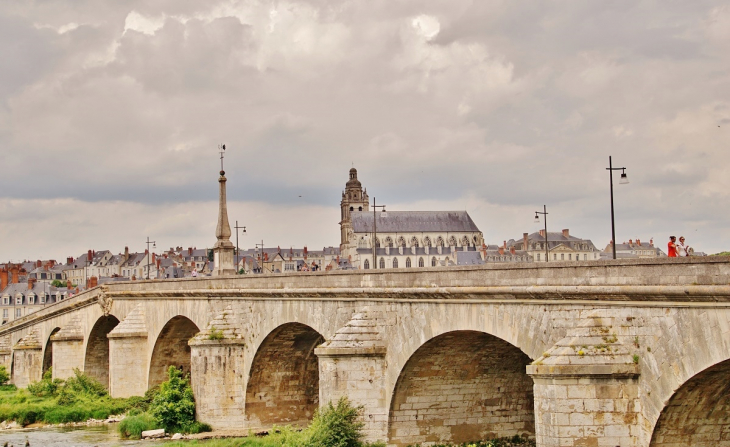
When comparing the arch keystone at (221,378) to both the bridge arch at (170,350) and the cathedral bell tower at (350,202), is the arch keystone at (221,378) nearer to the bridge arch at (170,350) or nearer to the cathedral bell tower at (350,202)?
the bridge arch at (170,350)

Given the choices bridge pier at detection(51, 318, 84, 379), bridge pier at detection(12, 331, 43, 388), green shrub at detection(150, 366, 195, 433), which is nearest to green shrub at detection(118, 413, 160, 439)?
green shrub at detection(150, 366, 195, 433)

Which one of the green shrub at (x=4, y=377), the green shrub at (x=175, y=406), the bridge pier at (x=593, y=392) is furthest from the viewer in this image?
the green shrub at (x=4, y=377)

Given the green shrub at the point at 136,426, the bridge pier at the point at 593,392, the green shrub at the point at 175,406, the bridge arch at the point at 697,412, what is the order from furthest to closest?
the green shrub at the point at 136,426, the green shrub at the point at 175,406, the bridge pier at the point at 593,392, the bridge arch at the point at 697,412

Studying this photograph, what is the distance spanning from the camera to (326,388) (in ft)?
69.3

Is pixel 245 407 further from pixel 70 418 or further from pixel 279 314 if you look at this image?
pixel 70 418

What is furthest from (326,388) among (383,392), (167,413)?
(167,413)

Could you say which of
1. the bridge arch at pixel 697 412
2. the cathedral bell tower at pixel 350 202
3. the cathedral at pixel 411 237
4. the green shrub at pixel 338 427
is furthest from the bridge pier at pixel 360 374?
the cathedral bell tower at pixel 350 202

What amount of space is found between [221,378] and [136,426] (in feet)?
12.5

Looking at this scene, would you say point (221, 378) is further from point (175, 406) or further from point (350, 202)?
point (350, 202)

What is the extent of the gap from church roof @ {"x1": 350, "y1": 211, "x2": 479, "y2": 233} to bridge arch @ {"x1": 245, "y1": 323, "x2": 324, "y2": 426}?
94.5 m

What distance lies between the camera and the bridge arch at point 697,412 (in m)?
13.5

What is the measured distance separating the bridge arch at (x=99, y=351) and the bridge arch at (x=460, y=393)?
28127 mm

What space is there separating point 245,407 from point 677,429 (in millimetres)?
17973

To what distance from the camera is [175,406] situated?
30.8 meters
